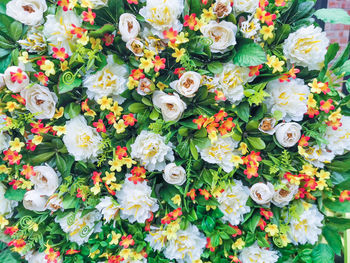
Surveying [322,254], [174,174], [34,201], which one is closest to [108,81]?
[174,174]

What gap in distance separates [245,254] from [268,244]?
9 cm

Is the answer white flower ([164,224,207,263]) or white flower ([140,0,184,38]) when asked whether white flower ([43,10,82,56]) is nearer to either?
white flower ([140,0,184,38])

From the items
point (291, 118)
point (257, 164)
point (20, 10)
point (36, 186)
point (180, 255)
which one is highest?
point (20, 10)

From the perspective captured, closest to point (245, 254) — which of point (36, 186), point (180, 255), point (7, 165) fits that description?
point (180, 255)

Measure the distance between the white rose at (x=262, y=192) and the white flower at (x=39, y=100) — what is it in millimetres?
668

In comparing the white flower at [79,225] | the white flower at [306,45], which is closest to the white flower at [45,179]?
the white flower at [79,225]

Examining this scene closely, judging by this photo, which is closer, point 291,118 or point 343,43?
point 291,118

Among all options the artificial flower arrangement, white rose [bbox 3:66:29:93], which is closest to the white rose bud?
the artificial flower arrangement

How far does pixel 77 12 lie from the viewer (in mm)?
809

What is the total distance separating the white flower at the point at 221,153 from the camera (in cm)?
86

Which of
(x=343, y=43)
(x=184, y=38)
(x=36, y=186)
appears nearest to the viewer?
(x=184, y=38)

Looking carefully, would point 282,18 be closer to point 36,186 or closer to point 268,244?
point 268,244

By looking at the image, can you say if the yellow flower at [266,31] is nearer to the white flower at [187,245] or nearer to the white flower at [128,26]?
the white flower at [128,26]

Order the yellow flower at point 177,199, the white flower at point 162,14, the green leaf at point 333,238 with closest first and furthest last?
1. the white flower at point 162,14
2. the yellow flower at point 177,199
3. the green leaf at point 333,238
